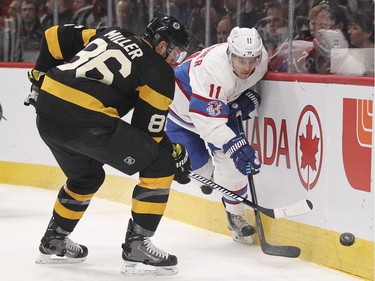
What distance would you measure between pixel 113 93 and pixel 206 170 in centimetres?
117

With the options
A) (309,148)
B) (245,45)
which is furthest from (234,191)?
(245,45)

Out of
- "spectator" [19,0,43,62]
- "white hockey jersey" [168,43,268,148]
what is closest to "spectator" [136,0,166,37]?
"spectator" [19,0,43,62]

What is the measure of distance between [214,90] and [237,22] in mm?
881

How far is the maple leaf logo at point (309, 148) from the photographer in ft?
14.7

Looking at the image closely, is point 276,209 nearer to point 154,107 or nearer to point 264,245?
point 264,245

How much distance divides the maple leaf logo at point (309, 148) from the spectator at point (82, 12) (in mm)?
2807

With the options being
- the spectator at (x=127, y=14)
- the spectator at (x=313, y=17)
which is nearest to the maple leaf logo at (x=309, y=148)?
the spectator at (x=313, y=17)

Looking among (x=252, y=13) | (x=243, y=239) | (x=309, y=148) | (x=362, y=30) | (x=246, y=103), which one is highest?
(x=362, y=30)

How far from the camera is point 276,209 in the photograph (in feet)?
15.0

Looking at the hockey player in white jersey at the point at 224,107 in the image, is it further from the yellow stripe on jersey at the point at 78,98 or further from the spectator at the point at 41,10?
the spectator at the point at 41,10

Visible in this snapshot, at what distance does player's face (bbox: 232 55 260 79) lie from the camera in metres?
4.66

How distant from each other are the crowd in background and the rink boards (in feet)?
0.49

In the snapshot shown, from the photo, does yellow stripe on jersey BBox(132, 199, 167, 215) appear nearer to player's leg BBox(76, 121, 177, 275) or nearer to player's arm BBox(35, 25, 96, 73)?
player's leg BBox(76, 121, 177, 275)

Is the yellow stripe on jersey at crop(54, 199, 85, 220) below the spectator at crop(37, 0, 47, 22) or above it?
below
